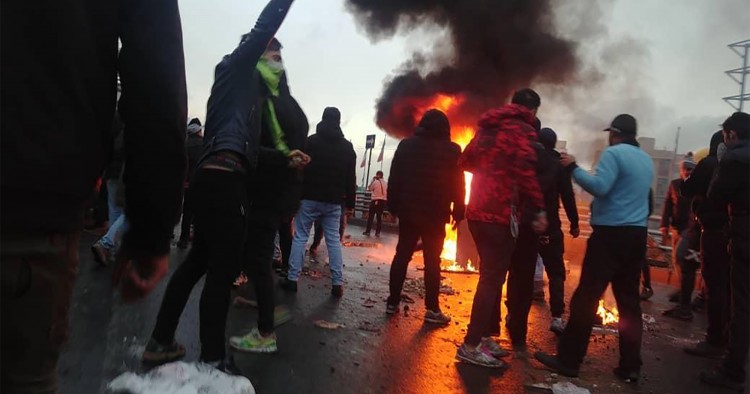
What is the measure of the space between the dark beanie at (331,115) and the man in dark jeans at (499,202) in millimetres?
2283

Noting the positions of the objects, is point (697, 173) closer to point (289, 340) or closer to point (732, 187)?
point (732, 187)

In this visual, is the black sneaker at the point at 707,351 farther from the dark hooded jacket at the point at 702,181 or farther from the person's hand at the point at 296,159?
the person's hand at the point at 296,159

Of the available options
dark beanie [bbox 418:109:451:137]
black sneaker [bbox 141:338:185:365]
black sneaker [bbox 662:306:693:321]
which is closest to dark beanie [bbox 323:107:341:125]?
dark beanie [bbox 418:109:451:137]

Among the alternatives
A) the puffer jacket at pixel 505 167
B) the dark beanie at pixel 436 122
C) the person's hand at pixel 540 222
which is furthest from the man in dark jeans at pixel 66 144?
the dark beanie at pixel 436 122

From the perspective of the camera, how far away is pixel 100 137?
1.39 m

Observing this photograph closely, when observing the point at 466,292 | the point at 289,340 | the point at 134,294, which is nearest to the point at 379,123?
the point at 466,292

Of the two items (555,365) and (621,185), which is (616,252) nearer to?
(621,185)

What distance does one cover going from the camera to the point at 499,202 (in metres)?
4.01

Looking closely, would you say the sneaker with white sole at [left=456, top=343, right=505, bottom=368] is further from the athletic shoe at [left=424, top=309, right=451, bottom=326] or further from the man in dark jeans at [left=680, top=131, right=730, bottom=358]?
the man in dark jeans at [left=680, top=131, right=730, bottom=358]

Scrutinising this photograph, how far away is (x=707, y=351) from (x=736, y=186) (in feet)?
5.95

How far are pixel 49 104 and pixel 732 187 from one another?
4.57 metres

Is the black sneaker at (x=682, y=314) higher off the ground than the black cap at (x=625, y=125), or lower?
lower

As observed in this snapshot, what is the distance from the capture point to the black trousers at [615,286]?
3.88m

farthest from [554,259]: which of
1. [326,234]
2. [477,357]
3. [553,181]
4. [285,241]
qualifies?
[285,241]
